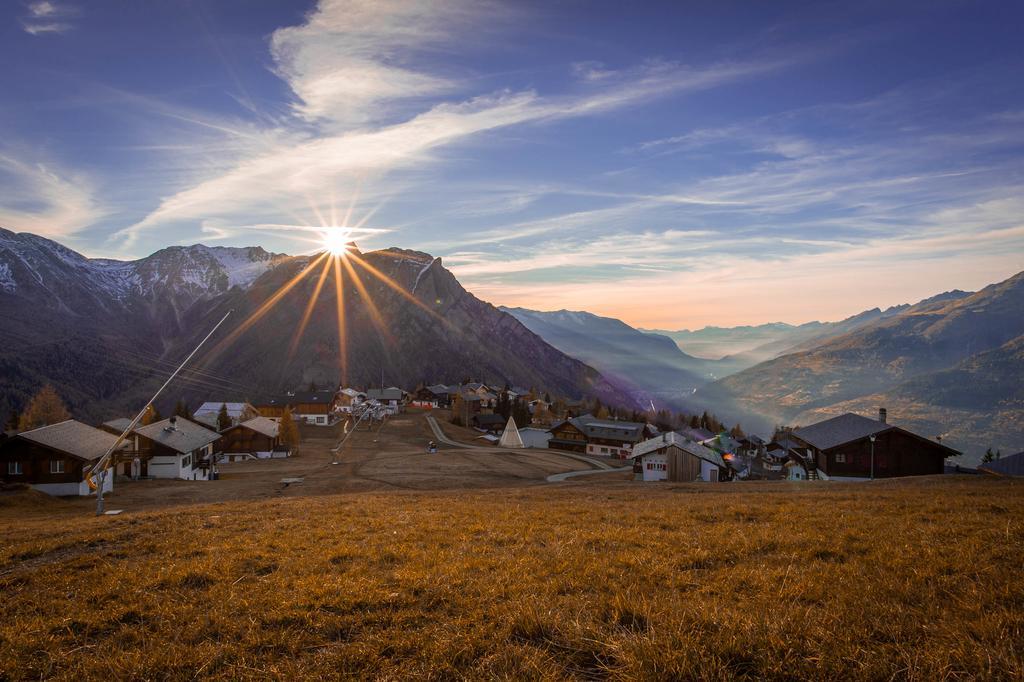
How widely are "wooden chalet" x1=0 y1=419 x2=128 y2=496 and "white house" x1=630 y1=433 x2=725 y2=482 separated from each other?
64497 millimetres

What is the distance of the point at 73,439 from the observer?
57719 mm

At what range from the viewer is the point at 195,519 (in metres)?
20.6

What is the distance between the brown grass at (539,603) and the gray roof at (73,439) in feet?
171

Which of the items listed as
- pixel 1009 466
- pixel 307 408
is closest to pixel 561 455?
pixel 1009 466

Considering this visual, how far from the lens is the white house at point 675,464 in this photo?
72.3 meters

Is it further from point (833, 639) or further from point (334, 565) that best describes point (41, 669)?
point (833, 639)

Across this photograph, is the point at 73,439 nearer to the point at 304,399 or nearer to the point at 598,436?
the point at 304,399

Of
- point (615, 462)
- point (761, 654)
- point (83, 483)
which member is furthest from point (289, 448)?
point (761, 654)

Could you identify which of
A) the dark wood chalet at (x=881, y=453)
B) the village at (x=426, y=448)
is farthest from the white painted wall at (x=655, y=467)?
the dark wood chalet at (x=881, y=453)

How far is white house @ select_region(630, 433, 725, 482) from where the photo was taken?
237ft

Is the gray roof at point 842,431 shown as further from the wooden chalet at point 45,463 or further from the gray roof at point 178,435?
the gray roof at point 178,435

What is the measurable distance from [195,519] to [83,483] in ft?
160

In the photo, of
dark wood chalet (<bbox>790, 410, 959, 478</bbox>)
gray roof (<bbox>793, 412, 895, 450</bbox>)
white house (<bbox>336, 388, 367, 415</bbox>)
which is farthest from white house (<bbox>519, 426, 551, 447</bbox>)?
dark wood chalet (<bbox>790, 410, 959, 478</bbox>)

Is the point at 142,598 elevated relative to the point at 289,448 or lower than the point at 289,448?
elevated
